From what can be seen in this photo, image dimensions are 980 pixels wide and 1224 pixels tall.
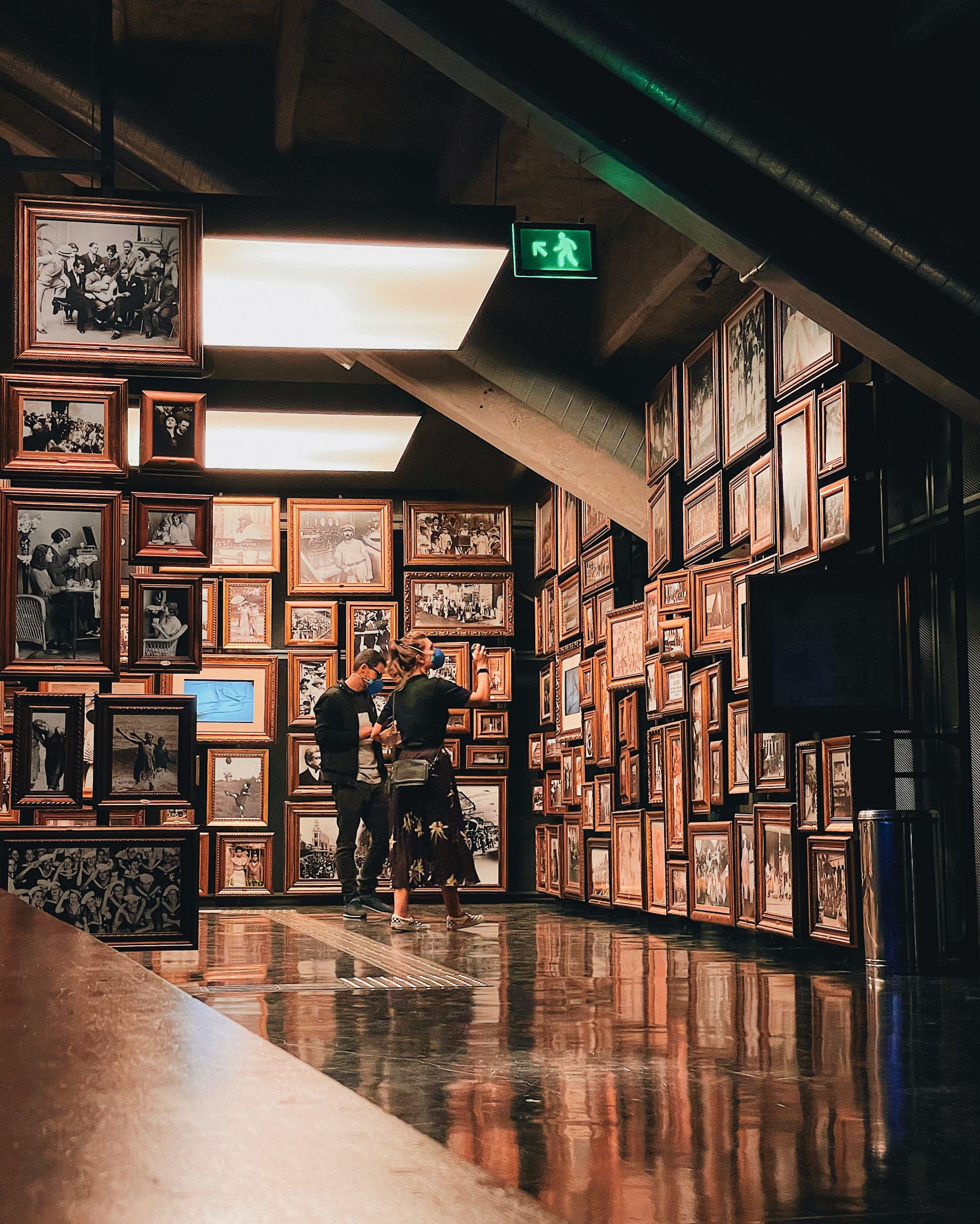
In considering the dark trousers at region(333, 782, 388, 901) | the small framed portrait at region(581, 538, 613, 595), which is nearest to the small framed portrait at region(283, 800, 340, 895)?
the dark trousers at region(333, 782, 388, 901)

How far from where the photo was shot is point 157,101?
A: 909 centimetres

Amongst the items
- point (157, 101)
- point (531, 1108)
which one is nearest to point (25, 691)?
point (531, 1108)

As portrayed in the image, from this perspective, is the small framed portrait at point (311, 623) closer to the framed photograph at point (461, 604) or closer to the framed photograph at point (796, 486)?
the framed photograph at point (461, 604)

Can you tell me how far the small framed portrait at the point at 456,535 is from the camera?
46.9ft

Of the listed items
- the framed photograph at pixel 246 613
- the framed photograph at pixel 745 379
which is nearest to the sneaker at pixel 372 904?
the framed photograph at pixel 246 613

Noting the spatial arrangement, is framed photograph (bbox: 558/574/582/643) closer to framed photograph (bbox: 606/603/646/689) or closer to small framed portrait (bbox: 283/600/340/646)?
framed photograph (bbox: 606/603/646/689)

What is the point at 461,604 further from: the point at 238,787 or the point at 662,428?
the point at 662,428

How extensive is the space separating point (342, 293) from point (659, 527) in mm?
2759

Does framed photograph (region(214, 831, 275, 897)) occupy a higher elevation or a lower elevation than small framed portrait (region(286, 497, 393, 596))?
lower

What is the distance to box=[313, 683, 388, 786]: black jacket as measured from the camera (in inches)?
422

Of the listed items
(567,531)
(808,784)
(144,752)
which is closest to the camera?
(144,752)

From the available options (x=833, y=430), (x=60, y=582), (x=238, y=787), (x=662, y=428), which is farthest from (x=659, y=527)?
(x=238, y=787)

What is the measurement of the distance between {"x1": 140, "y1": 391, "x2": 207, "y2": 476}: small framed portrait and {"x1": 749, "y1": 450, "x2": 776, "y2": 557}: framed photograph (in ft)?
10.3

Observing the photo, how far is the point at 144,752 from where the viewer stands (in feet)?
20.0
